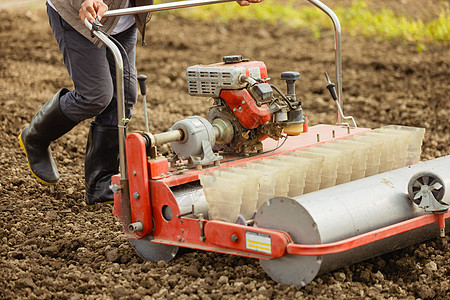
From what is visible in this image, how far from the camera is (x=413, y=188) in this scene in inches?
139

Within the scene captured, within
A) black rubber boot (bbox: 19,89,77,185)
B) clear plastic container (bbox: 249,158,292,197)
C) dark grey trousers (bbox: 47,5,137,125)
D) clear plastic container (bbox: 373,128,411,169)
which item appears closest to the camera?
clear plastic container (bbox: 249,158,292,197)

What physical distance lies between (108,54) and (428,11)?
7732 millimetres

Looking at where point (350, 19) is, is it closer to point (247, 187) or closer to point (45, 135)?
point (45, 135)

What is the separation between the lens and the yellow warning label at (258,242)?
329 cm

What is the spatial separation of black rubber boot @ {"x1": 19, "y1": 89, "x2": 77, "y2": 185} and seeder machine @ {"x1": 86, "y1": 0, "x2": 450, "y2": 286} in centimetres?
93

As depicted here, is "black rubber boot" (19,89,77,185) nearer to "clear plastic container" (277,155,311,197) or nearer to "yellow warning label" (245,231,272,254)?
"clear plastic container" (277,155,311,197)

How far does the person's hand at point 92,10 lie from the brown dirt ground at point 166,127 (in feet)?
3.80

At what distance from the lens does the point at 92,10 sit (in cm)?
371

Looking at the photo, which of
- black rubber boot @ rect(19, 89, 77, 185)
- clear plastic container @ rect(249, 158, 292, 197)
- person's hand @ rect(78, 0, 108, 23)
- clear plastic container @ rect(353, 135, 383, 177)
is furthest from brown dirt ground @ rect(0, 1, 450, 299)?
person's hand @ rect(78, 0, 108, 23)

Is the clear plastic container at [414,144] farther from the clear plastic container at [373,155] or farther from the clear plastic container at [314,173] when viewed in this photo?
the clear plastic container at [314,173]

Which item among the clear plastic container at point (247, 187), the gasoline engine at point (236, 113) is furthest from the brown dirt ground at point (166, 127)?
the gasoline engine at point (236, 113)

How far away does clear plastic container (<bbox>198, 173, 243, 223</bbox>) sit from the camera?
3514 millimetres

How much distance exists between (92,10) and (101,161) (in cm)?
120

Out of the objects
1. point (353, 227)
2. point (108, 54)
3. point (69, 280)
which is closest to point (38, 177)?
point (108, 54)
